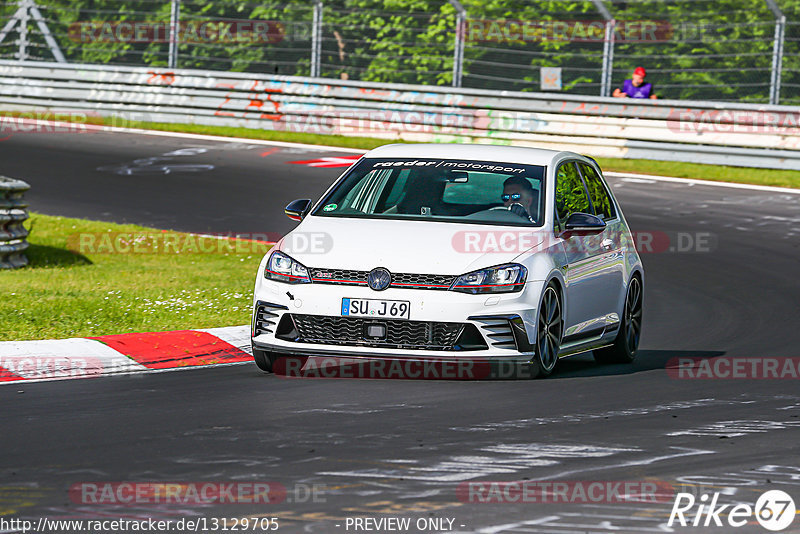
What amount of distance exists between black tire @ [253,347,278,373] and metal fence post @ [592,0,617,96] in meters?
15.6

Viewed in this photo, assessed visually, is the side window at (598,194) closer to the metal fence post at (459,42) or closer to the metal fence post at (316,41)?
the metal fence post at (459,42)

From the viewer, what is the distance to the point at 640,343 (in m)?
11.9

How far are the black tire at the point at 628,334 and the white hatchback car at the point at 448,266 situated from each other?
0.11 ft

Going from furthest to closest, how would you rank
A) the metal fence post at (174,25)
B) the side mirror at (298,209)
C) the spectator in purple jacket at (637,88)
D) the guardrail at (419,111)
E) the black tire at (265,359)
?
the metal fence post at (174,25) < the spectator in purple jacket at (637,88) < the guardrail at (419,111) < the side mirror at (298,209) < the black tire at (265,359)

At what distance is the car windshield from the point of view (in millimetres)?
9922

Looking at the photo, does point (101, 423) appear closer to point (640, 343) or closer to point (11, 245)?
point (640, 343)

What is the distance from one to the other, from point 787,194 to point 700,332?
9.83m

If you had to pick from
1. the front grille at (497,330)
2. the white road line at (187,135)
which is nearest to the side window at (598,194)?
the front grille at (497,330)

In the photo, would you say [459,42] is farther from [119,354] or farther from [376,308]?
[376,308]

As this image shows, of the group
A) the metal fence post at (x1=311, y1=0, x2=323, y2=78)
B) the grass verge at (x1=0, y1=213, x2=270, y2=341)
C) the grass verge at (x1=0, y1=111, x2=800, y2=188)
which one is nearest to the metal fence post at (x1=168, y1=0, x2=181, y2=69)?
the grass verge at (x1=0, y1=111, x2=800, y2=188)

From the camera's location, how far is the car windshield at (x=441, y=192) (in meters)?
9.92

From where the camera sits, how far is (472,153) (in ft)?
34.5

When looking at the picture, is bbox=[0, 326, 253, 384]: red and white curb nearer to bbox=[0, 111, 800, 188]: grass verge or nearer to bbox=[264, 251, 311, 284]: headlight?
bbox=[264, 251, 311, 284]: headlight

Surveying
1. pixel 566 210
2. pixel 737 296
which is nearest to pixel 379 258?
pixel 566 210
